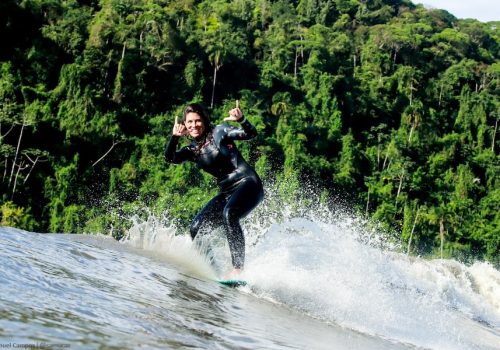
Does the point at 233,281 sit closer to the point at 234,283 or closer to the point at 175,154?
the point at 234,283

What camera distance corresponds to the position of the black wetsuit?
5.17 m

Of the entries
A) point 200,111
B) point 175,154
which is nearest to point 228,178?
point 175,154

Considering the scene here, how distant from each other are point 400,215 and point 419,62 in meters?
32.4

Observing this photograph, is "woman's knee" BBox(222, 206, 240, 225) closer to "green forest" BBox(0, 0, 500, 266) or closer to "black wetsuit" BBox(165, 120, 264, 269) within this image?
"black wetsuit" BBox(165, 120, 264, 269)

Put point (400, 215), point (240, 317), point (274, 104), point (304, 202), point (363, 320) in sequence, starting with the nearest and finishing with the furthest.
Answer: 1. point (240, 317)
2. point (363, 320)
3. point (304, 202)
4. point (400, 215)
5. point (274, 104)

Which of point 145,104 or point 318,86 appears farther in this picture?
point 318,86

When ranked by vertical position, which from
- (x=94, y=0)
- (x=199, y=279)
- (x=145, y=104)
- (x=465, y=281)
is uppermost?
(x=94, y=0)

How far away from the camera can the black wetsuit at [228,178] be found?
5.17 m

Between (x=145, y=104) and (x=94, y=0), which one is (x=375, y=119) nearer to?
(x=145, y=104)

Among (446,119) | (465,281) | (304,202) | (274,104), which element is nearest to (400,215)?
(304,202)

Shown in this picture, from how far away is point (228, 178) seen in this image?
5457 millimetres

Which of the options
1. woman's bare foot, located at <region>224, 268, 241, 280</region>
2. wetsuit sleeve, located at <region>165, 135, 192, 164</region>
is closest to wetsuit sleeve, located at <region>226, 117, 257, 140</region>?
wetsuit sleeve, located at <region>165, 135, 192, 164</region>

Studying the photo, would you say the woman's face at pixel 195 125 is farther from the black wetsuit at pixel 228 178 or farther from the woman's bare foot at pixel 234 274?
the woman's bare foot at pixel 234 274

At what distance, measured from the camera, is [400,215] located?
52656 millimetres
